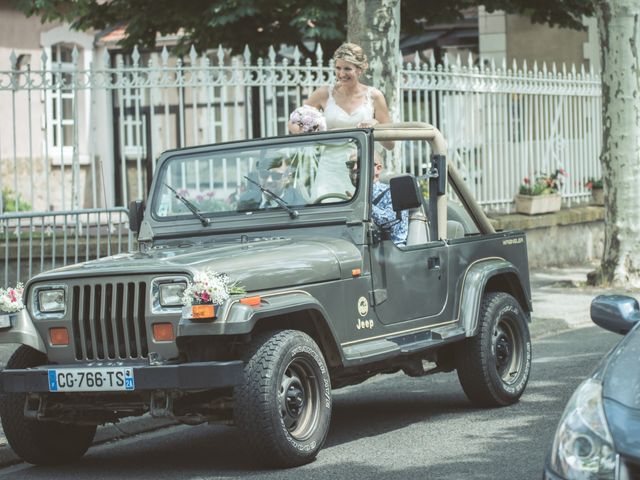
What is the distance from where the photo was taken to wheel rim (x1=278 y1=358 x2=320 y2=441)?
23.7 ft

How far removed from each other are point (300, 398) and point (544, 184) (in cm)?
1351

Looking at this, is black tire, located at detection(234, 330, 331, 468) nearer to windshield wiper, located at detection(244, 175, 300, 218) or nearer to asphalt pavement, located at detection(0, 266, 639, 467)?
windshield wiper, located at detection(244, 175, 300, 218)

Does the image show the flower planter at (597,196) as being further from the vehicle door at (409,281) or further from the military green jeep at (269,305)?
the vehicle door at (409,281)

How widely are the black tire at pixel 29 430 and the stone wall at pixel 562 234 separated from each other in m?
11.6

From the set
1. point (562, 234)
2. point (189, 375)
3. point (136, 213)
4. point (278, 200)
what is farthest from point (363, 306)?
point (562, 234)

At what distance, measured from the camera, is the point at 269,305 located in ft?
23.4

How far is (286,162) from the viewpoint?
28.1 feet

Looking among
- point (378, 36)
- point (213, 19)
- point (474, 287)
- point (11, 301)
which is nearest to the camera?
point (11, 301)

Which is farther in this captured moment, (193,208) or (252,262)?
(193,208)

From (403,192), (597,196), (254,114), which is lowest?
(597,196)

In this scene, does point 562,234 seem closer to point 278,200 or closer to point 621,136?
point 621,136

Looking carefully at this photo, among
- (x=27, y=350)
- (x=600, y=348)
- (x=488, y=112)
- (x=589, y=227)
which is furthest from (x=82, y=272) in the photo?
(x=589, y=227)

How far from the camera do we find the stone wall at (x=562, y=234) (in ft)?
64.2

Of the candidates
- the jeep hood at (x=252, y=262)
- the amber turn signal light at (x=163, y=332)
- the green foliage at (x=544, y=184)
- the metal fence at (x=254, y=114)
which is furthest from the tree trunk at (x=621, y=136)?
the amber turn signal light at (x=163, y=332)
